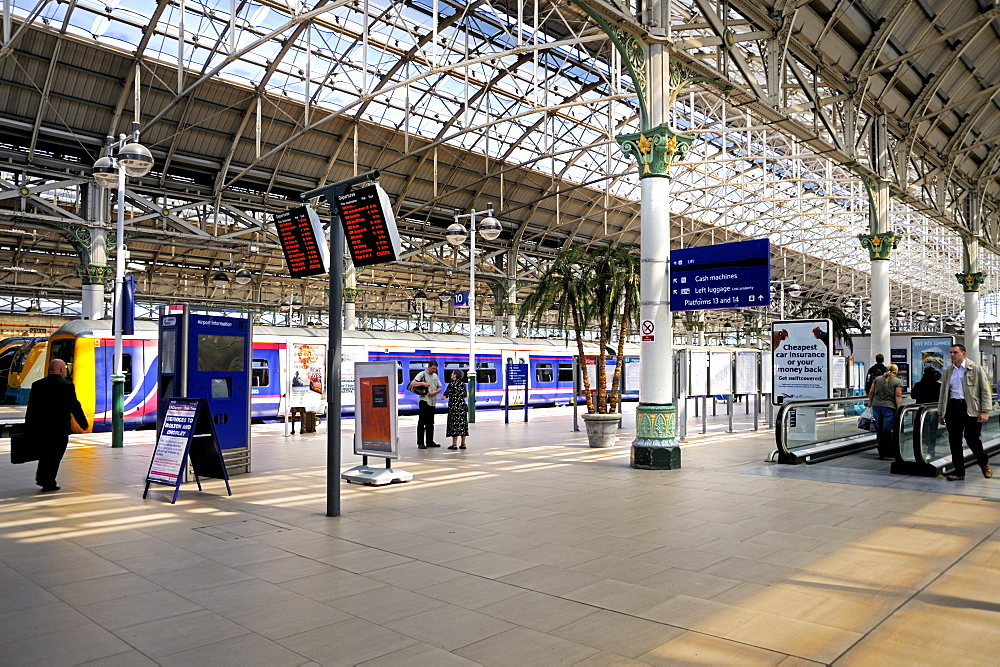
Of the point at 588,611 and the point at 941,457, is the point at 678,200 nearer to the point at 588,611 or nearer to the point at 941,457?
the point at 941,457

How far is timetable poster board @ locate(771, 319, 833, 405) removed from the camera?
14.5 meters

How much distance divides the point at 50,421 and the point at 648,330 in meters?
8.19

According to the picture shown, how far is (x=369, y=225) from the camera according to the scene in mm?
7594

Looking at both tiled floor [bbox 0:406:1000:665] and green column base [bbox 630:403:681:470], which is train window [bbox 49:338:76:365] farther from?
green column base [bbox 630:403:681:470]

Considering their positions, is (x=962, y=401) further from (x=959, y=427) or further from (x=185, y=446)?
(x=185, y=446)

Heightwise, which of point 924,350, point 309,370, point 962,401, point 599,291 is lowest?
point 962,401

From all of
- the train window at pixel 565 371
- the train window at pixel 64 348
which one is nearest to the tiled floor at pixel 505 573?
the train window at pixel 64 348

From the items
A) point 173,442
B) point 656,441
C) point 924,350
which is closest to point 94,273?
point 173,442

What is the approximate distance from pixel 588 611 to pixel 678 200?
38016mm

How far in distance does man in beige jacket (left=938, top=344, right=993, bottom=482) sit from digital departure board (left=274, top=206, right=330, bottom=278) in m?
7.54

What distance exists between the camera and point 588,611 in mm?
4652

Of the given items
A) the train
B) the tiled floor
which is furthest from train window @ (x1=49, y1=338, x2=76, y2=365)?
the tiled floor

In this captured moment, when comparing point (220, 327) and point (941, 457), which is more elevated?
point (220, 327)

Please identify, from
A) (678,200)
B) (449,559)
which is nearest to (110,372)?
(449,559)
